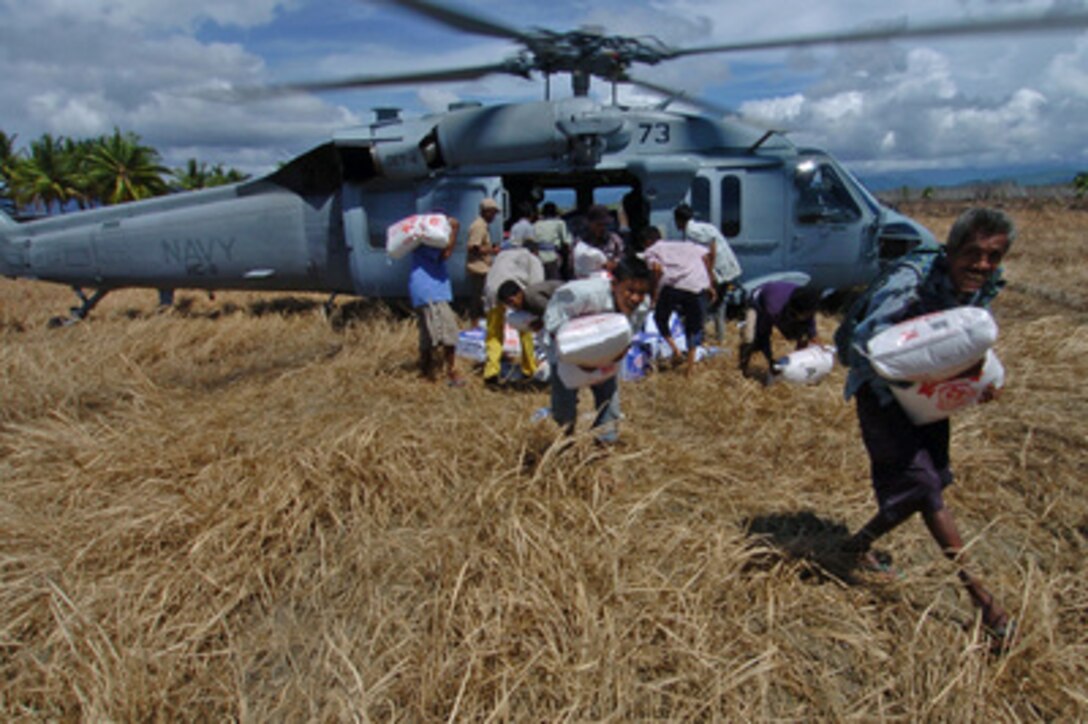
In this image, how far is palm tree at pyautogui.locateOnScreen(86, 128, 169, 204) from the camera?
36.9 meters

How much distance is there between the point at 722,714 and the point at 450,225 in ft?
14.4

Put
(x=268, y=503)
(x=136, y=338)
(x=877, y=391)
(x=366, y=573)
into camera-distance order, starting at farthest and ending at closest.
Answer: (x=136, y=338), (x=268, y=503), (x=366, y=573), (x=877, y=391)

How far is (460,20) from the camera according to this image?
4.72m

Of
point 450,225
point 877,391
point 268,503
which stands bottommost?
point 268,503

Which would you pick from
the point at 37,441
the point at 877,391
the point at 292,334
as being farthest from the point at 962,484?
the point at 292,334

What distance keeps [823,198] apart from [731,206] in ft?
3.25

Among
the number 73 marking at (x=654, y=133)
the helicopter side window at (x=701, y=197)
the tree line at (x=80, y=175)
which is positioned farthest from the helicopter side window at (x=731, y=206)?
the tree line at (x=80, y=175)

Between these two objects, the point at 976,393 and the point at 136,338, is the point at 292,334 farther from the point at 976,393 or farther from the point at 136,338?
the point at 976,393

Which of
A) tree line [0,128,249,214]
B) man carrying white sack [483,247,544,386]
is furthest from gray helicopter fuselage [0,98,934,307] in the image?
tree line [0,128,249,214]

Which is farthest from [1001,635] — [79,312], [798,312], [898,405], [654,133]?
[79,312]

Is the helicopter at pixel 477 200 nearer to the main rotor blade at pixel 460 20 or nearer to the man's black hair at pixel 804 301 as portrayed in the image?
the main rotor blade at pixel 460 20

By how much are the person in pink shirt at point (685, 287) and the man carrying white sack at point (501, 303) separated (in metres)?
1.08

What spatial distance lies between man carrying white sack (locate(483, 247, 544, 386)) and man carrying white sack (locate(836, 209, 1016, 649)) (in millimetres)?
3059

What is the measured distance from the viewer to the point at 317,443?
3.78m
